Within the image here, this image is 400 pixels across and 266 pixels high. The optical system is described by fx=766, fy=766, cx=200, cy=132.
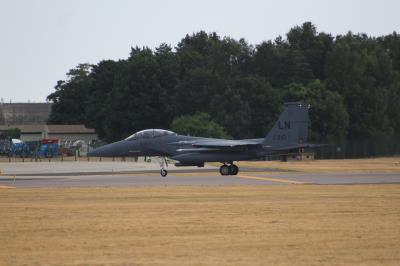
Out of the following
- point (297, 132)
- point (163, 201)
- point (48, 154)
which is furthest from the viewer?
point (48, 154)

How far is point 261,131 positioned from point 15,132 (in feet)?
140

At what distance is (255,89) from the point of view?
81812 millimetres

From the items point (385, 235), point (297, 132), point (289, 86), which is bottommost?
point (385, 235)

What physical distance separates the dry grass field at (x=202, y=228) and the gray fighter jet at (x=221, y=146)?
11.2 meters

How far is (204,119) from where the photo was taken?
76250 millimetres

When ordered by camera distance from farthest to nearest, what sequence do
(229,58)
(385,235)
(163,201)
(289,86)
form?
(229,58), (289,86), (163,201), (385,235)

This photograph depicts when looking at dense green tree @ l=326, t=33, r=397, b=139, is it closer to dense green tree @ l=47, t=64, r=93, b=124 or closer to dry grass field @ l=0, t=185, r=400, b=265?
dense green tree @ l=47, t=64, r=93, b=124

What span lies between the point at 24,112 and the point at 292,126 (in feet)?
431

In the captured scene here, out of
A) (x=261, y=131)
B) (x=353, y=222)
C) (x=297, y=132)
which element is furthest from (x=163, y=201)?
(x=261, y=131)

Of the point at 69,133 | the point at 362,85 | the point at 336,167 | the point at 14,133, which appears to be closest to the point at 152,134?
the point at 336,167

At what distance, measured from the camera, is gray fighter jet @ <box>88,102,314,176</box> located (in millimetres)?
35406

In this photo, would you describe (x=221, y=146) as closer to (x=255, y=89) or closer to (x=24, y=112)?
(x=255, y=89)

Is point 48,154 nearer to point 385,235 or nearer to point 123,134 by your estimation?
point 123,134

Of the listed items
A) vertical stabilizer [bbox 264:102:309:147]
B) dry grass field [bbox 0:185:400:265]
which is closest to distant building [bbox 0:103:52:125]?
vertical stabilizer [bbox 264:102:309:147]
